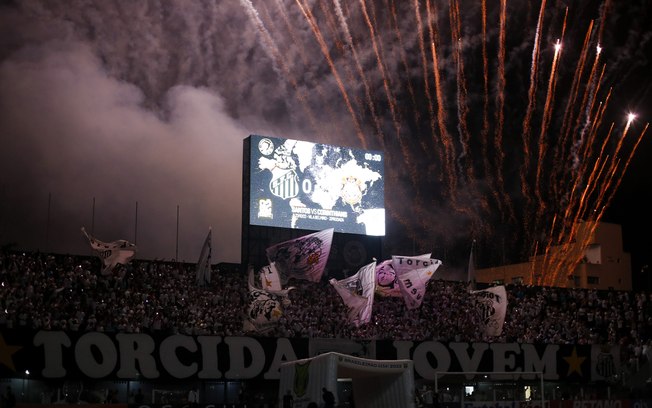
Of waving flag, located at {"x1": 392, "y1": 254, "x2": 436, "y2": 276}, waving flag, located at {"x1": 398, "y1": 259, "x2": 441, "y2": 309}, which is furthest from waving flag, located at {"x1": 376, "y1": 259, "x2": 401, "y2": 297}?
waving flag, located at {"x1": 398, "y1": 259, "x2": 441, "y2": 309}

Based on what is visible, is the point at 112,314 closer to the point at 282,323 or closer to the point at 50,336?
the point at 50,336

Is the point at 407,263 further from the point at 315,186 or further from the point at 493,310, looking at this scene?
the point at 315,186

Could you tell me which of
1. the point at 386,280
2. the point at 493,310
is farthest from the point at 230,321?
the point at 493,310

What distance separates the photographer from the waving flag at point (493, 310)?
46000 mm

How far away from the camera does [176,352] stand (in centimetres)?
3725

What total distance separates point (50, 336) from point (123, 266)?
730 centimetres

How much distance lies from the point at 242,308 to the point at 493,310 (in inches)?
533

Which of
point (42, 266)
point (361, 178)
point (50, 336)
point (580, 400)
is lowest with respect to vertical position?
point (580, 400)

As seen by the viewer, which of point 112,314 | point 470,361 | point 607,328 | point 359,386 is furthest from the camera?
point 607,328

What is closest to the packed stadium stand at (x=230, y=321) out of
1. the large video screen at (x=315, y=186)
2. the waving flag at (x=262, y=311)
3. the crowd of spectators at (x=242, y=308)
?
the crowd of spectators at (x=242, y=308)

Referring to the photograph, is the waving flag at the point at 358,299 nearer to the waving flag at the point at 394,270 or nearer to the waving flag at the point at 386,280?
the waving flag at the point at 394,270


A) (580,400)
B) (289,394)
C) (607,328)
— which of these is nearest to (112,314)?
(289,394)

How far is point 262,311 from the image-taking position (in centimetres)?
4088

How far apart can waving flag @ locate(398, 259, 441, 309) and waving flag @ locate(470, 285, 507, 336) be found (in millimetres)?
3191
